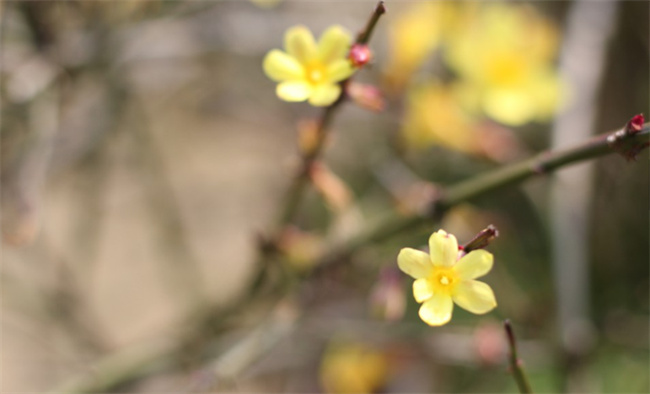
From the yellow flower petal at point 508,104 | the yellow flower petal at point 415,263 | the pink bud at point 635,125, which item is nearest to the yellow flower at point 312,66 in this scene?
the yellow flower petal at point 415,263

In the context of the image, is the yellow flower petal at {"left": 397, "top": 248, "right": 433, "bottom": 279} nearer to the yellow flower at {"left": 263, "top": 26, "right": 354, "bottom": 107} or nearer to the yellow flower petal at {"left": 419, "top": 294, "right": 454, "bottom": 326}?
the yellow flower petal at {"left": 419, "top": 294, "right": 454, "bottom": 326}

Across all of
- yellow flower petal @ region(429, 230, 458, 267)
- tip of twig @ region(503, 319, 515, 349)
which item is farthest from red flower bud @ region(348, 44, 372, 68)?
tip of twig @ region(503, 319, 515, 349)

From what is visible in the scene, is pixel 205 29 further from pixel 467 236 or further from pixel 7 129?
pixel 467 236

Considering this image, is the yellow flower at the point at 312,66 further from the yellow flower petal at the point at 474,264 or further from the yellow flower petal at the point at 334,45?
the yellow flower petal at the point at 474,264

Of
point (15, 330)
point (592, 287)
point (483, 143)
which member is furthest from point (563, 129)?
point (15, 330)

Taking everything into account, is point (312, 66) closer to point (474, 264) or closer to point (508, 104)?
point (474, 264)
